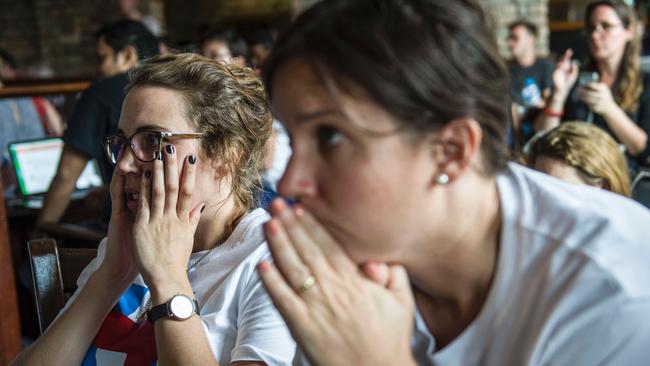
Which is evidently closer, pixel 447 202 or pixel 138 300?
pixel 447 202

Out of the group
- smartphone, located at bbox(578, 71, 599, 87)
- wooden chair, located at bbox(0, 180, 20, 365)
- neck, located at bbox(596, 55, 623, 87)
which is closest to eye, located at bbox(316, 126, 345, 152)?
wooden chair, located at bbox(0, 180, 20, 365)

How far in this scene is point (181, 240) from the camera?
4.03 ft

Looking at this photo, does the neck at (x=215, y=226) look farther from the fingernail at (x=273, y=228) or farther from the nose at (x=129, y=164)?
the fingernail at (x=273, y=228)

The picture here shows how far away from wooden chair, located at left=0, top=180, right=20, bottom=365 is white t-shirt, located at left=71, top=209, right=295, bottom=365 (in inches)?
40.3

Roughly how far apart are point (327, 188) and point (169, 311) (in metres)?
0.50

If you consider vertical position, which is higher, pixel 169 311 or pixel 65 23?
pixel 169 311

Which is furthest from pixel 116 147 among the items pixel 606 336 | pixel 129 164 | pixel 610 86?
pixel 610 86

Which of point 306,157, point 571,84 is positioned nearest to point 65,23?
point 571,84

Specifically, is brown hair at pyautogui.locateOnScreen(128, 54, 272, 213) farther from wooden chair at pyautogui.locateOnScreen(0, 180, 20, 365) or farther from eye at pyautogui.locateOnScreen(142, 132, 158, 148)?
wooden chair at pyautogui.locateOnScreen(0, 180, 20, 365)

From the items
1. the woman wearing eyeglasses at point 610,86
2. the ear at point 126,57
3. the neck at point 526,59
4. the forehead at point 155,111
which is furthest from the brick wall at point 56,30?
the forehead at point 155,111

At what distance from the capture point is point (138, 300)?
1395 millimetres

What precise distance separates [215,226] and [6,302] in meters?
1.18

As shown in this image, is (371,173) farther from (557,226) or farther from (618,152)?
(618,152)

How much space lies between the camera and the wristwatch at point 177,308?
3.81 ft
